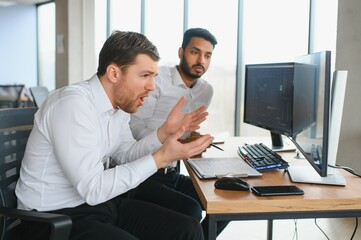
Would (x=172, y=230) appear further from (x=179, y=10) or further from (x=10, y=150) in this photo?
(x=179, y=10)

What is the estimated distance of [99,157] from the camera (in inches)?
52.3

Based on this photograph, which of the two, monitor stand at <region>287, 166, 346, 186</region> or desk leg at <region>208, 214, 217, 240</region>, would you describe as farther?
monitor stand at <region>287, 166, 346, 186</region>

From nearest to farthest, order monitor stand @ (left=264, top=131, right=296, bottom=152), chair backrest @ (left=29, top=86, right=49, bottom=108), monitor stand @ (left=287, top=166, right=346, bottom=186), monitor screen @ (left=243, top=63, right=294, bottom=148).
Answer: monitor stand @ (left=287, top=166, right=346, bottom=186), monitor screen @ (left=243, top=63, right=294, bottom=148), monitor stand @ (left=264, top=131, right=296, bottom=152), chair backrest @ (left=29, top=86, right=49, bottom=108)

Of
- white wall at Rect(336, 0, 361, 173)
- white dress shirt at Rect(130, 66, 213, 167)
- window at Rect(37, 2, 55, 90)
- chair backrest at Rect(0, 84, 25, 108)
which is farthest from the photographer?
window at Rect(37, 2, 55, 90)

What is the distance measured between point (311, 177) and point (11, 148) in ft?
3.66

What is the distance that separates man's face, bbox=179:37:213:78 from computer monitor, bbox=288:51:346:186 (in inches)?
33.8

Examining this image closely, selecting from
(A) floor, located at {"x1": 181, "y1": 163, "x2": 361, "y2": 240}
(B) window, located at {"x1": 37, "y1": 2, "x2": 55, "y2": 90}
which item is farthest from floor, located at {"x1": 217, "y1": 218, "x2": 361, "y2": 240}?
(B) window, located at {"x1": 37, "y1": 2, "x2": 55, "y2": 90}

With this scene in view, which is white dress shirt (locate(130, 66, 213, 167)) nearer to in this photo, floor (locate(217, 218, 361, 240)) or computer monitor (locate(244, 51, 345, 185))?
computer monitor (locate(244, 51, 345, 185))

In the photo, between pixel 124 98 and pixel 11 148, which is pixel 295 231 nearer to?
pixel 124 98

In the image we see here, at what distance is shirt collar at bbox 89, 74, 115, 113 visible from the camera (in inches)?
57.6

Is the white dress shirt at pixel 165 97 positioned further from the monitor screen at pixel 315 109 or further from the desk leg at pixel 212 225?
the desk leg at pixel 212 225

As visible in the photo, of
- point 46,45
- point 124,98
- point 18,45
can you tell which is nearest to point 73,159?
point 124,98

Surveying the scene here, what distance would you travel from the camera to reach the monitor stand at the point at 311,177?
1410 mm

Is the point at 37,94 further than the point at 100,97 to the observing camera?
Yes
